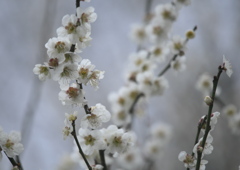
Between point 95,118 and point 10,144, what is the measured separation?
0.30 m

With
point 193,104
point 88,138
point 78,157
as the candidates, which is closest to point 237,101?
point 193,104

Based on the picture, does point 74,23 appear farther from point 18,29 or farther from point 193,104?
point 193,104

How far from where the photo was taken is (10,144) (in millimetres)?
1055

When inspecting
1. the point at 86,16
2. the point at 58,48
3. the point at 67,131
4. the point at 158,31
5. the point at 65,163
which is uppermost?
the point at 158,31

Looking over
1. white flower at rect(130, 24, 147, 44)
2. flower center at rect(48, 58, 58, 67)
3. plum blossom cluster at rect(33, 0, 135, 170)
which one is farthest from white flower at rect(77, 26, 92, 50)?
white flower at rect(130, 24, 147, 44)

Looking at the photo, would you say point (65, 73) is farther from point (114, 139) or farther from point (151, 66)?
point (151, 66)

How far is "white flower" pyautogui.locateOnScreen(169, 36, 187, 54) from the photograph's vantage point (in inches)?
70.5

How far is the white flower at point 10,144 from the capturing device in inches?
40.7

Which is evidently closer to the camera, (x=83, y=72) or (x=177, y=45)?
(x=83, y=72)

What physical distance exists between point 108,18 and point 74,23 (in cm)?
346

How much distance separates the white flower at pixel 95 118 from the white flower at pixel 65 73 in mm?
146

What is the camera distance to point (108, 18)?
4.45 metres

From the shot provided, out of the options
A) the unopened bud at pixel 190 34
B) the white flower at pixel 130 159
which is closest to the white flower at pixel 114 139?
the unopened bud at pixel 190 34

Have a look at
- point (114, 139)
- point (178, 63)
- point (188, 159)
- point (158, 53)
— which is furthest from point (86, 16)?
point (158, 53)
